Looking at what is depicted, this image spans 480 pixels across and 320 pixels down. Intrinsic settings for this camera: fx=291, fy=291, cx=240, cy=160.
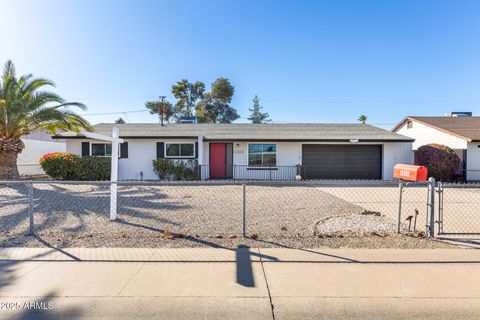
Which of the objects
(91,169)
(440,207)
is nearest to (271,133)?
(91,169)

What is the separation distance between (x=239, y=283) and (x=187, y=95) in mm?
40327

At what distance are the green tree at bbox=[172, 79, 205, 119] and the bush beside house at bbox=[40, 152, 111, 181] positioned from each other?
2716 centimetres

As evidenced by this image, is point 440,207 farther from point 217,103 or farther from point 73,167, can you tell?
point 217,103

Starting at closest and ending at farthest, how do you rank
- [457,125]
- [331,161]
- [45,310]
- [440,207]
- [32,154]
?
[45,310] < [440,207] < [331,161] < [457,125] < [32,154]

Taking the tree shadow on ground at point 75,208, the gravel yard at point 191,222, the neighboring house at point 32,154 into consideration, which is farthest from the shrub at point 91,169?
the neighboring house at point 32,154

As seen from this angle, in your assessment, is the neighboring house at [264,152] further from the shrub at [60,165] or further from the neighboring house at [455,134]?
the neighboring house at [455,134]

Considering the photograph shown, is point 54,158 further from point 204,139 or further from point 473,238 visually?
point 473,238

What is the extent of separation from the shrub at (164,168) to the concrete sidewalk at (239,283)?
10.4m

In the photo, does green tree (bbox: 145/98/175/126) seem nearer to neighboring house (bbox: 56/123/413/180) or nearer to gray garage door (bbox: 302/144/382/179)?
neighboring house (bbox: 56/123/413/180)

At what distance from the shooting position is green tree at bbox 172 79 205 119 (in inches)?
1618

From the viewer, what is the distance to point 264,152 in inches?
647

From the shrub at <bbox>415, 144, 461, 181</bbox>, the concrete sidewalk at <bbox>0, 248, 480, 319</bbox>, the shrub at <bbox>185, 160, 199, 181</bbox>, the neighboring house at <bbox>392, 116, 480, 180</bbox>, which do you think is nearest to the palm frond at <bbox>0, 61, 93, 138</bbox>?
the shrub at <bbox>185, 160, 199, 181</bbox>

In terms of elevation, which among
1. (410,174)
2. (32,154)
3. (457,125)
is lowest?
(410,174)

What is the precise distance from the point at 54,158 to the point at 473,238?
16.4m
